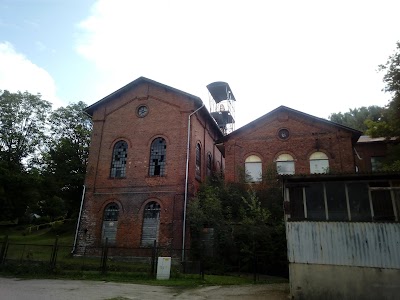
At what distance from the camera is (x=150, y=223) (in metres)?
19.0

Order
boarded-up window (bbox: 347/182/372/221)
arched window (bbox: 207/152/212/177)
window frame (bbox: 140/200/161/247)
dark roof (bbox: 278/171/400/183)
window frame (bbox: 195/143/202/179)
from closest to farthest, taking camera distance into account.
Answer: boarded-up window (bbox: 347/182/372/221)
dark roof (bbox: 278/171/400/183)
window frame (bbox: 140/200/161/247)
window frame (bbox: 195/143/202/179)
arched window (bbox: 207/152/212/177)

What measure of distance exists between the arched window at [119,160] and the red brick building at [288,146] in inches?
273

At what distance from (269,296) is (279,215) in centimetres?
752

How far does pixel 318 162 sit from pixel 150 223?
37.6ft

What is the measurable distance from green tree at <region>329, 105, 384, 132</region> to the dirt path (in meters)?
32.7

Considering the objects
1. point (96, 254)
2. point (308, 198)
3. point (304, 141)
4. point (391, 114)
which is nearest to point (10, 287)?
point (96, 254)

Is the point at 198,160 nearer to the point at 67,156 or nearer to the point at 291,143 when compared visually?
the point at 291,143

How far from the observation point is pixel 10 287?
11.2 m

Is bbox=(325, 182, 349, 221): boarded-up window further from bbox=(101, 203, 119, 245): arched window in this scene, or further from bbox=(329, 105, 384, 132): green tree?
bbox=(329, 105, 384, 132): green tree

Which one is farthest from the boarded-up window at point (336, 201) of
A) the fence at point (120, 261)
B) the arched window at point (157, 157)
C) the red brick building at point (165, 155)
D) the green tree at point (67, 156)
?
the green tree at point (67, 156)

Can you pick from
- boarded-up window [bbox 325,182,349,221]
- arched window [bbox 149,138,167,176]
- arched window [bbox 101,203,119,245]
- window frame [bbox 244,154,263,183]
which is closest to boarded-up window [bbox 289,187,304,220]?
boarded-up window [bbox 325,182,349,221]

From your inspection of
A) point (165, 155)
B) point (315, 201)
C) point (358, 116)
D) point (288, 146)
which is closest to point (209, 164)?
point (165, 155)

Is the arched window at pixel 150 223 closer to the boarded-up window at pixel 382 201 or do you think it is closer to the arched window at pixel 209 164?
the arched window at pixel 209 164

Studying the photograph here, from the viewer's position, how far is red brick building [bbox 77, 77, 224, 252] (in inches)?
747
